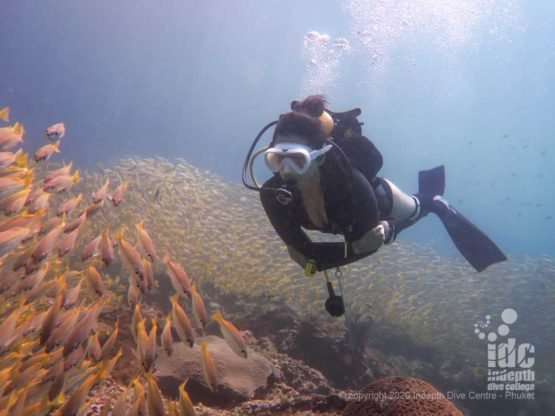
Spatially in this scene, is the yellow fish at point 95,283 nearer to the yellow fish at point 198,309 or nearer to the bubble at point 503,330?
the yellow fish at point 198,309

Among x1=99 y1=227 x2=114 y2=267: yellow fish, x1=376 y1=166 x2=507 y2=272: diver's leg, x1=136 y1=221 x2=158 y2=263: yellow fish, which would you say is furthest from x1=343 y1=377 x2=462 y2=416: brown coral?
x1=99 y1=227 x2=114 y2=267: yellow fish

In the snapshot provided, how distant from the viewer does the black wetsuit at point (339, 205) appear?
3.96 m

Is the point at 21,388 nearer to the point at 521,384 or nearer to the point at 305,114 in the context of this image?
the point at 305,114

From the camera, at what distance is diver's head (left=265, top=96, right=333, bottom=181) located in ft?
12.2

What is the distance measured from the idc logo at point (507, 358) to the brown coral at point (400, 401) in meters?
7.61

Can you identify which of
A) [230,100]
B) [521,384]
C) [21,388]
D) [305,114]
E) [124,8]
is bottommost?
[521,384]

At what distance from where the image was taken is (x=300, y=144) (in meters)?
3.90

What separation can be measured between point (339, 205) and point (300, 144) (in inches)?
30.0

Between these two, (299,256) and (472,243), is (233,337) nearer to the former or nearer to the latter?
(299,256)

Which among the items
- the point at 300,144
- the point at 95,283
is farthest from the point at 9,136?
the point at 300,144

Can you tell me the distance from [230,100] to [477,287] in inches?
5194

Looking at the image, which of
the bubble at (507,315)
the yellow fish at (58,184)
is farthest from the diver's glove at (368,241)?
the bubble at (507,315)

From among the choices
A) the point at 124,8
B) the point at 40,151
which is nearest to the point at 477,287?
the point at 40,151

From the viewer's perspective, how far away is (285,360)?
6.53 meters
